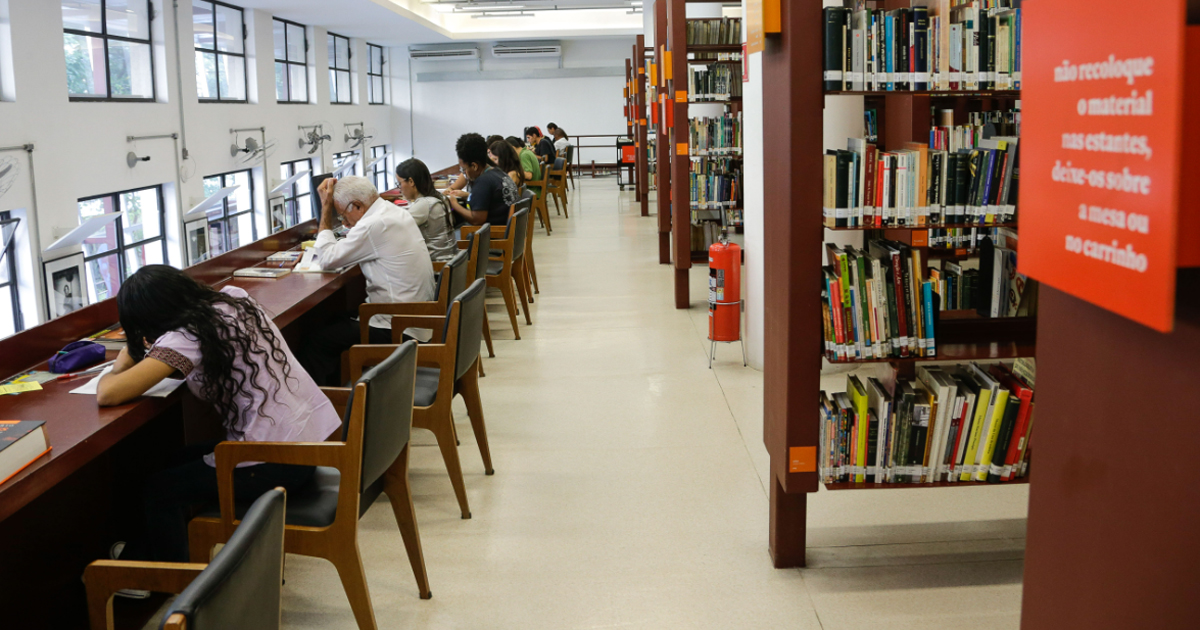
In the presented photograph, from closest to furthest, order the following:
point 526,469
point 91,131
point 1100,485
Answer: point 1100,485
point 526,469
point 91,131

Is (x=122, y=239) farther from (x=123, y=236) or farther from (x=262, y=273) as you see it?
(x=262, y=273)

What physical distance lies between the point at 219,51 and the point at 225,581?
39.8 ft

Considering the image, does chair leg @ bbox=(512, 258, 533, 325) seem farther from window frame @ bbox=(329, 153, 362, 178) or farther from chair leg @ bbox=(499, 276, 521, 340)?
window frame @ bbox=(329, 153, 362, 178)

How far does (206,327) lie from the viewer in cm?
245

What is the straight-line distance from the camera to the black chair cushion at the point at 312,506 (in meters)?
2.34

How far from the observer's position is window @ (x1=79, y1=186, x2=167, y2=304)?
30.5 feet

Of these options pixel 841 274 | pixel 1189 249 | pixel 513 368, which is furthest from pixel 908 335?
pixel 513 368

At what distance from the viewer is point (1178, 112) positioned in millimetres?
960

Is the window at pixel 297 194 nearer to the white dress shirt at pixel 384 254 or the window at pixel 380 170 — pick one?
the window at pixel 380 170

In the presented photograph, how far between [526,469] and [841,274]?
1.66 m

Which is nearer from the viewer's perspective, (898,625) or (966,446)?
(898,625)

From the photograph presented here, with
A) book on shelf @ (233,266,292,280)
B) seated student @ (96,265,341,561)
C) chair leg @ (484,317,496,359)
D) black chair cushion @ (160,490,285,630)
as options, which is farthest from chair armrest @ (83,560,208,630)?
chair leg @ (484,317,496,359)

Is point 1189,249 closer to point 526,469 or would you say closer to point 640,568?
point 640,568

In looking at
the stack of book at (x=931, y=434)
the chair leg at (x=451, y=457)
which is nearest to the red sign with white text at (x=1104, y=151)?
the stack of book at (x=931, y=434)
